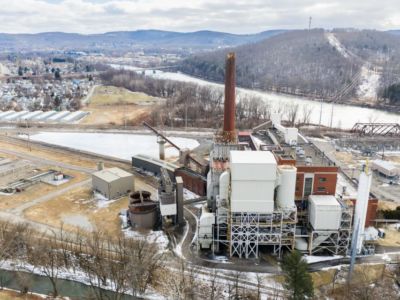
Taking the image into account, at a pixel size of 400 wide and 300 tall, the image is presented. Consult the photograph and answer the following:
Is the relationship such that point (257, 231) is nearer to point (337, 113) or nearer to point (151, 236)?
point (151, 236)

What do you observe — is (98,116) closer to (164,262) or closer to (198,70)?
(164,262)

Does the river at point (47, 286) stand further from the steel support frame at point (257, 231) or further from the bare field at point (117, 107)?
the bare field at point (117, 107)

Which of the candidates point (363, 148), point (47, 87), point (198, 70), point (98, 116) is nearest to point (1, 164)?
point (98, 116)

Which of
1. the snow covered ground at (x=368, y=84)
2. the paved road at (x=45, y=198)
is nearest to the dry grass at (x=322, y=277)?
the paved road at (x=45, y=198)

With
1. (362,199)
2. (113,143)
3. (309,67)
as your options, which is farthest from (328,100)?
(362,199)

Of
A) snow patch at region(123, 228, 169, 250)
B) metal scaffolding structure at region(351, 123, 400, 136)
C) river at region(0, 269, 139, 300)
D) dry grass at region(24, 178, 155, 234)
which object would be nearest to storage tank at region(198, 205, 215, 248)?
snow patch at region(123, 228, 169, 250)
